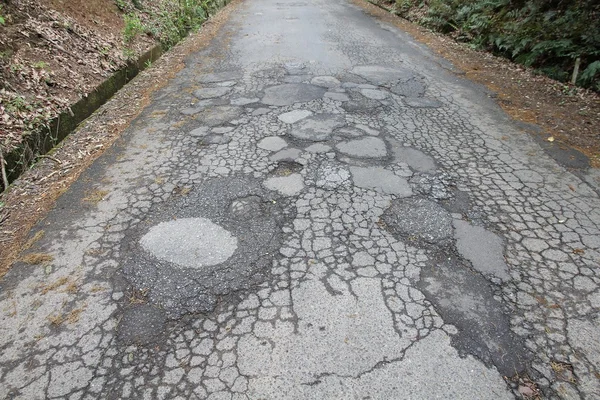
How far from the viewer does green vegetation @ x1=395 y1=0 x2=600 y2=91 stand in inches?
213

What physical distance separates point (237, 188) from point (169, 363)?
1652 mm

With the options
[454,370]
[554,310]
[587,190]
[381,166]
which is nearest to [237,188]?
[381,166]

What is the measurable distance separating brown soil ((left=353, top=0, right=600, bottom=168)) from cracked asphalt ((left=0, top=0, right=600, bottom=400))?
1.67ft

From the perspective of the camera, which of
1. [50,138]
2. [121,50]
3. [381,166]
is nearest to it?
[381,166]

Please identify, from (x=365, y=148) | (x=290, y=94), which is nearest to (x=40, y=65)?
(x=290, y=94)

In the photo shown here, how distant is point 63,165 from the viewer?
3689 mm

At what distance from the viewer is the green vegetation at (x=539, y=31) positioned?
5.40m

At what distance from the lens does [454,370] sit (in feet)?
6.30

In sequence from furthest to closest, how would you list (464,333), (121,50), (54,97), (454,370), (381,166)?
(121,50) → (54,97) → (381,166) → (464,333) → (454,370)

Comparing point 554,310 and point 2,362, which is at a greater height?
point 554,310

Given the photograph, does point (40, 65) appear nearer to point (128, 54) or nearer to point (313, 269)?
point (128, 54)

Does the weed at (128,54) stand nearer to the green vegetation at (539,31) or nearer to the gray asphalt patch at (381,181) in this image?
the gray asphalt patch at (381,181)

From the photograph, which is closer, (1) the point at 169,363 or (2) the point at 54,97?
(1) the point at 169,363

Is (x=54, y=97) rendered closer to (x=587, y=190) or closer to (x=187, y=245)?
(x=187, y=245)
